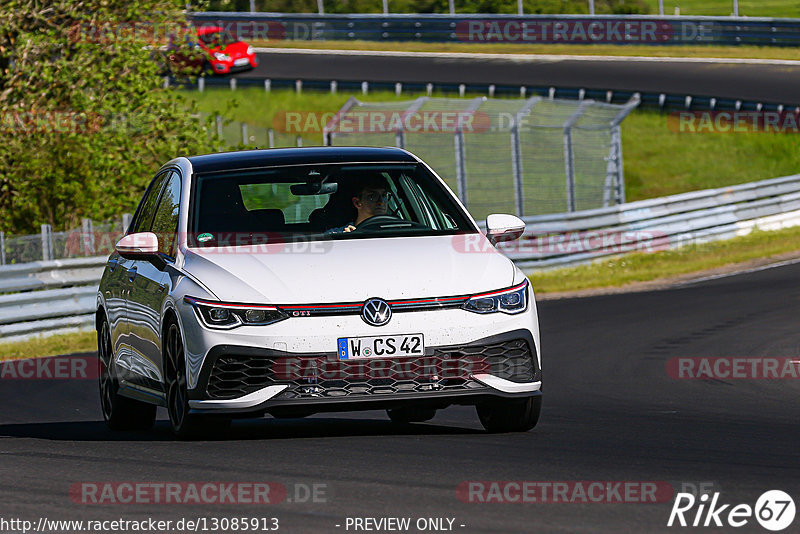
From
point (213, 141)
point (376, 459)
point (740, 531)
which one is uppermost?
point (740, 531)

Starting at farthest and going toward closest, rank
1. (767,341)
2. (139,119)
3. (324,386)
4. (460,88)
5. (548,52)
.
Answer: (548,52)
(460,88)
(139,119)
(767,341)
(324,386)

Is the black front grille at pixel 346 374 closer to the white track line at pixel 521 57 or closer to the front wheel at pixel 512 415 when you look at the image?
the front wheel at pixel 512 415

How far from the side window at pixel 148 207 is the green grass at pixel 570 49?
127 ft

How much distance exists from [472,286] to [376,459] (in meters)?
1.14

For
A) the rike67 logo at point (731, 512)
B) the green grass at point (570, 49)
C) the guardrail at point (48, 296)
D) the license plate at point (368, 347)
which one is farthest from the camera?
the green grass at point (570, 49)

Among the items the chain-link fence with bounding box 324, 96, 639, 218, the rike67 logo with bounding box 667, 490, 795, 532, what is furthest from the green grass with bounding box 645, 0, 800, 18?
the rike67 logo with bounding box 667, 490, 795, 532

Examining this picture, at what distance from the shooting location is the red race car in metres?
24.7

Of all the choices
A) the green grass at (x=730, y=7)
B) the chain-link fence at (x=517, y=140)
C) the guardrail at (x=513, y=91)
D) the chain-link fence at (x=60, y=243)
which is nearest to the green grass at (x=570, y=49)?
the green grass at (x=730, y=7)

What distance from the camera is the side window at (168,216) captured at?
363 inches

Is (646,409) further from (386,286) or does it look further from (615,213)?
(615,213)

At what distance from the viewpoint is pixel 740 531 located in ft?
18.7

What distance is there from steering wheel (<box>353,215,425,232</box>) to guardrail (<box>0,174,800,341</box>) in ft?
35.3

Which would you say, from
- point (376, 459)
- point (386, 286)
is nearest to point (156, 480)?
point (376, 459)

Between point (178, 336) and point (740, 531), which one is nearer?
point (740, 531)
